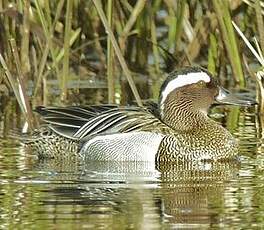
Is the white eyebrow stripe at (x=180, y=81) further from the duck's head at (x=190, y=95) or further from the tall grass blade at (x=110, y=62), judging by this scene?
the tall grass blade at (x=110, y=62)

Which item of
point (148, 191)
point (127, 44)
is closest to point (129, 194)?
point (148, 191)

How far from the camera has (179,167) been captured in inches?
376

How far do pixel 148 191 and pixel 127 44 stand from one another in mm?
5897

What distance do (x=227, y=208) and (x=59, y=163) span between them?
246 cm

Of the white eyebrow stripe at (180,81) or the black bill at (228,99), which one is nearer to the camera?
the white eyebrow stripe at (180,81)

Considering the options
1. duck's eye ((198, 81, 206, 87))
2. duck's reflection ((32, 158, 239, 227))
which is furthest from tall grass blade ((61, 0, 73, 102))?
duck's reflection ((32, 158, 239, 227))

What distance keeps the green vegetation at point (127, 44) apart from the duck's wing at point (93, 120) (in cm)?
87

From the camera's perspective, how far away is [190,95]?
1033 cm

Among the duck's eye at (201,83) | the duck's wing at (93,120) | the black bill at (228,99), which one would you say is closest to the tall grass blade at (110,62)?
the duck's wing at (93,120)

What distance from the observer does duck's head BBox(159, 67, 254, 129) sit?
1018 centimetres

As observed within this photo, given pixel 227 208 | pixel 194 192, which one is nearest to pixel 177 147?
pixel 194 192

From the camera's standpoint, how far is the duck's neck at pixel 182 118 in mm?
10141

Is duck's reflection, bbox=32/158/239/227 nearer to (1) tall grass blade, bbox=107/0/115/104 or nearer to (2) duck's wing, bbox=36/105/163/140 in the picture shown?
(2) duck's wing, bbox=36/105/163/140

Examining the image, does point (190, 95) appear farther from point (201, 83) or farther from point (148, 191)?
point (148, 191)
